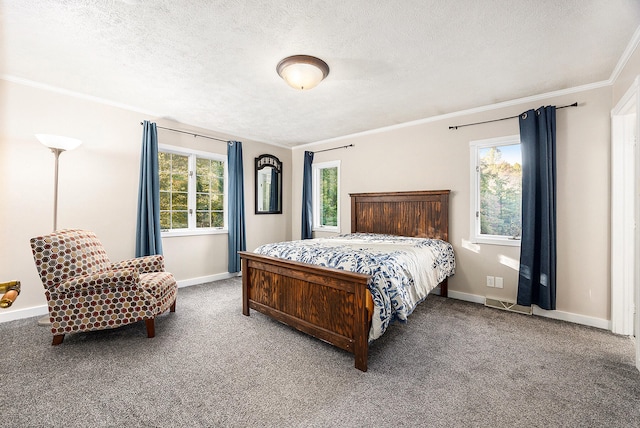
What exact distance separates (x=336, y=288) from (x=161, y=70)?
2602 mm

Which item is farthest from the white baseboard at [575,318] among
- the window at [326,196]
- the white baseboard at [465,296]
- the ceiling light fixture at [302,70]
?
the ceiling light fixture at [302,70]

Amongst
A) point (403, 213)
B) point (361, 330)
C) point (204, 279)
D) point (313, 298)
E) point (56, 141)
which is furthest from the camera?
point (204, 279)

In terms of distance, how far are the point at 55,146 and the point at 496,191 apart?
4.94 m

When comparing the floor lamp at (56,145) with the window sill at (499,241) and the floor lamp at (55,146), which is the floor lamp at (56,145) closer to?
the floor lamp at (55,146)

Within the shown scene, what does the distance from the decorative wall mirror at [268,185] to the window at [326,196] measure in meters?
0.73

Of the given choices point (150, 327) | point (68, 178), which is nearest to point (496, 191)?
point (150, 327)

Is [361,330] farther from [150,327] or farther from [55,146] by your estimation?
[55,146]

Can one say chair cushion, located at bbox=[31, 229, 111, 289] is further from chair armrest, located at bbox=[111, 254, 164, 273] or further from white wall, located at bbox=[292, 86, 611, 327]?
white wall, located at bbox=[292, 86, 611, 327]

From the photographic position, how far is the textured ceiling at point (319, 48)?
186cm

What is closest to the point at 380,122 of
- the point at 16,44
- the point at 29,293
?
the point at 16,44

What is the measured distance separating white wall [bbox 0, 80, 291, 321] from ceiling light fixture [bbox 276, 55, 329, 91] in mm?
2438

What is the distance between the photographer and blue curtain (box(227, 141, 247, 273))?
4629 millimetres

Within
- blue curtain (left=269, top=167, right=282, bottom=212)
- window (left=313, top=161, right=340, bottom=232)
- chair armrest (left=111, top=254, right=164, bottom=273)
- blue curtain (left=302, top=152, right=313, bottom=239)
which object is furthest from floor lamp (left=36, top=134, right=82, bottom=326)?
window (left=313, top=161, right=340, bottom=232)

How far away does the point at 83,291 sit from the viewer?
2.36 meters
